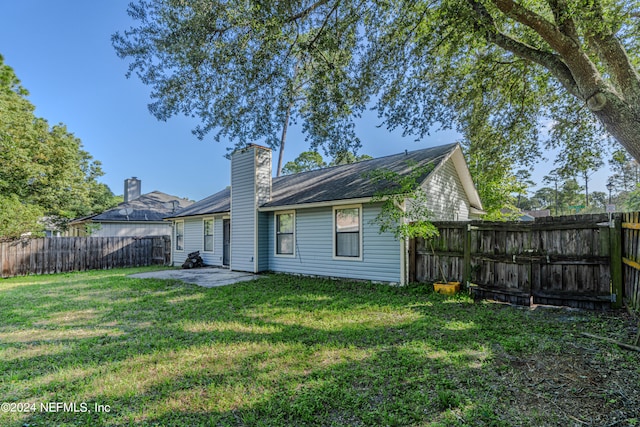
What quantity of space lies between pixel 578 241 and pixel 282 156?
1706 centimetres

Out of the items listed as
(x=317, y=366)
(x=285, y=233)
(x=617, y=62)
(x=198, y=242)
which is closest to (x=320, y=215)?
(x=285, y=233)

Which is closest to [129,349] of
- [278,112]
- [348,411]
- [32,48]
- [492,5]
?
[348,411]

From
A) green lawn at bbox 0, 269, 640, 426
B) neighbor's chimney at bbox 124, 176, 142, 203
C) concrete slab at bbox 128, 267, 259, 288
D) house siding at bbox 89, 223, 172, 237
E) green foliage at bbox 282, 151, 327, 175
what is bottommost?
concrete slab at bbox 128, 267, 259, 288

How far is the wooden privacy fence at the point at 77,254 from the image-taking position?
11141 millimetres

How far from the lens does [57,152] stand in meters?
16.8

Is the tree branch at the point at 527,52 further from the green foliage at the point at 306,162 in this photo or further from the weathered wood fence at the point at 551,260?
the green foliage at the point at 306,162

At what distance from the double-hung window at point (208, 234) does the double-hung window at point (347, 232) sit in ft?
21.9

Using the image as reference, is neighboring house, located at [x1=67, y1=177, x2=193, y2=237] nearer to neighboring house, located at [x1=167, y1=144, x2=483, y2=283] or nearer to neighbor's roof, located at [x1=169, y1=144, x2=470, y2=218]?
neighbor's roof, located at [x1=169, y1=144, x2=470, y2=218]

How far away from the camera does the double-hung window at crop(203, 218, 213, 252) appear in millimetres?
12941

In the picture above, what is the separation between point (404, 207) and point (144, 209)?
19.3 metres

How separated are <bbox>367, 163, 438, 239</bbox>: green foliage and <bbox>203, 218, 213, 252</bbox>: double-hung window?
317 inches

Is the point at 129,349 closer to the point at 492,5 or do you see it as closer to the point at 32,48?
the point at 492,5

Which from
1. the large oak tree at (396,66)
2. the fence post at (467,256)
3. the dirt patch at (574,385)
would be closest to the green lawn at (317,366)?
the dirt patch at (574,385)

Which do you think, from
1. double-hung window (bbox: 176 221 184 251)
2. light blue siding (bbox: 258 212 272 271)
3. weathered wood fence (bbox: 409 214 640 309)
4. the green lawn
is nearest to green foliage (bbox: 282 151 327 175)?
double-hung window (bbox: 176 221 184 251)
